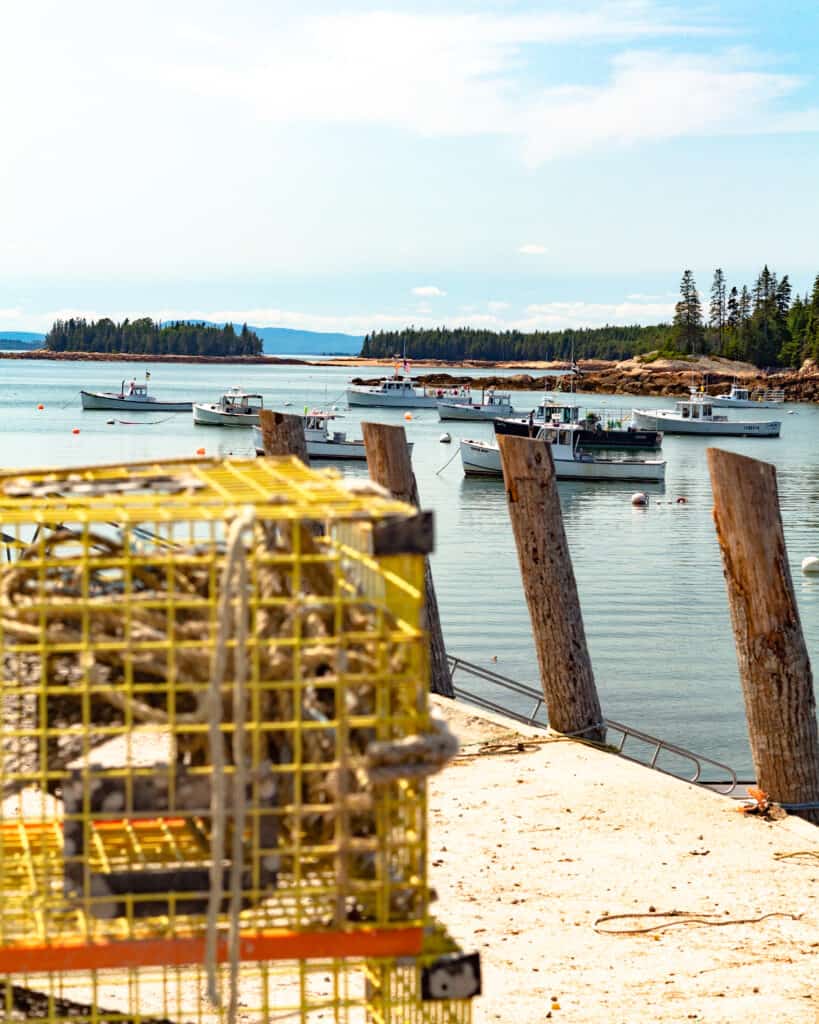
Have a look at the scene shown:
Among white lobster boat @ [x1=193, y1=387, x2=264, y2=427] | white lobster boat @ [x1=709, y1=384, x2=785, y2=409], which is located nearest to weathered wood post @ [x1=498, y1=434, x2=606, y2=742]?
white lobster boat @ [x1=193, y1=387, x2=264, y2=427]

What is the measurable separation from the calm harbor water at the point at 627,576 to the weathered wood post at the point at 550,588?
5.40 meters

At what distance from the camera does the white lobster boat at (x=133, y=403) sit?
86375 millimetres

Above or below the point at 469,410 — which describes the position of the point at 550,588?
below

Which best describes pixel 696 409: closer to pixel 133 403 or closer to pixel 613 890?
pixel 133 403

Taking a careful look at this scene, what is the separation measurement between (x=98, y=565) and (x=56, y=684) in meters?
0.46

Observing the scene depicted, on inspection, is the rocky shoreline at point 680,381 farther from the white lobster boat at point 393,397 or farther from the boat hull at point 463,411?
the boat hull at point 463,411

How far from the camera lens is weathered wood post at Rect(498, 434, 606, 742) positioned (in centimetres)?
948

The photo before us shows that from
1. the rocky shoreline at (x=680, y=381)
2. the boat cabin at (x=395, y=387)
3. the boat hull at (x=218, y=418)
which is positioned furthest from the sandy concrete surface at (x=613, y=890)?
the rocky shoreline at (x=680, y=381)

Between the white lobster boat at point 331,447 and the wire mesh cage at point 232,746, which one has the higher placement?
the wire mesh cage at point 232,746

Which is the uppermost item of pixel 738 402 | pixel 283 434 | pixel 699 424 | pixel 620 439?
pixel 738 402

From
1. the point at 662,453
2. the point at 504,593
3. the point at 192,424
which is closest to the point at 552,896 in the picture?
the point at 504,593

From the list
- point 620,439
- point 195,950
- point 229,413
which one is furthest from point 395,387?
point 195,950

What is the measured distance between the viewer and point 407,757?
287cm

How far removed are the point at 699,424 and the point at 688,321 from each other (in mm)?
85706
